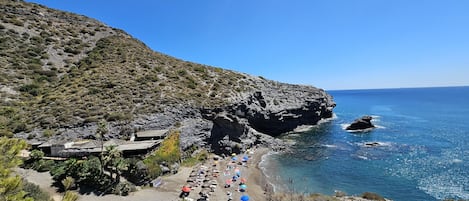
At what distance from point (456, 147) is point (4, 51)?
89482 mm

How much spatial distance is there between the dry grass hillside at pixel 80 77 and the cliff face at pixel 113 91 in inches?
6.1

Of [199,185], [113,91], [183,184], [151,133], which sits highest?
[113,91]

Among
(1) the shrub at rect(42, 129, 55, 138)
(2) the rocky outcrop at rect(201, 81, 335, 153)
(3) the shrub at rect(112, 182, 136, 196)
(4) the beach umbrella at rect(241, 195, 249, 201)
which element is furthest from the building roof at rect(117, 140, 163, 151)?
(4) the beach umbrella at rect(241, 195, 249, 201)

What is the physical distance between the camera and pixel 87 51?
6712 centimetres

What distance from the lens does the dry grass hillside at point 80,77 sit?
1651 inches

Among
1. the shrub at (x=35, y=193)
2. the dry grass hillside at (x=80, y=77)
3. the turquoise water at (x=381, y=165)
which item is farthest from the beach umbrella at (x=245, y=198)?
the dry grass hillside at (x=80, y=77)

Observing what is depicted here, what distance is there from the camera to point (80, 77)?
54000 millimetres

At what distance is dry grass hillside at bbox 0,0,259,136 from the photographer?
41.9 m

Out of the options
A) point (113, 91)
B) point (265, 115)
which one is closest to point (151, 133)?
point (113, 91)

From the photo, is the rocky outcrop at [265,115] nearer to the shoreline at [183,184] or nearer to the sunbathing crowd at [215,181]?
the shoreline at [183,184]

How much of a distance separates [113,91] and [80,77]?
1049 cm

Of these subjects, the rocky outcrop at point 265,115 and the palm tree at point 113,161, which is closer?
the palm tree at point 113,161

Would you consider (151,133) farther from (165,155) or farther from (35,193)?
(35,193)

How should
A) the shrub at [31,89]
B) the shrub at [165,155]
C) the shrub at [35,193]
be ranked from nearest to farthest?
1. the shrub at [35,193]
2. the shrub at [165,155]
3. the shrub at [31,89]
